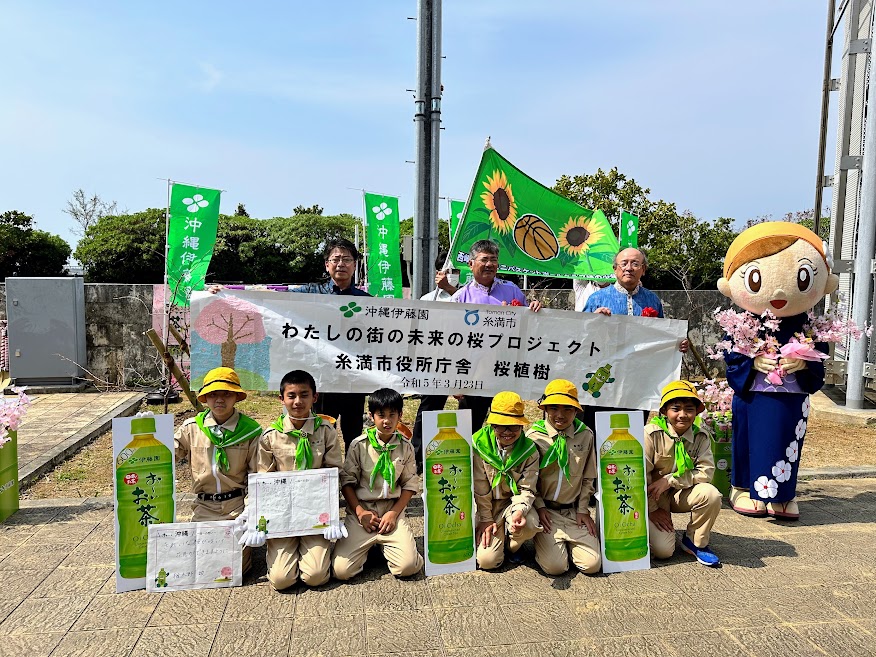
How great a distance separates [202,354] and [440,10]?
4.18 m

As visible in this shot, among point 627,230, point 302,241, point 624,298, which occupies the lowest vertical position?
point 624,298

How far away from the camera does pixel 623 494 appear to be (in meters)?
3.75

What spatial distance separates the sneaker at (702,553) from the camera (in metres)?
3.77

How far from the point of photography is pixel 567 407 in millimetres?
3752

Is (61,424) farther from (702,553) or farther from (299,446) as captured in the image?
(702,553)

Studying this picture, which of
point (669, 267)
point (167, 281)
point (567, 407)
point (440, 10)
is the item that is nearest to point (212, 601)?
point (567, 407)

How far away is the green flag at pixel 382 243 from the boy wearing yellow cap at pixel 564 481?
9.89m

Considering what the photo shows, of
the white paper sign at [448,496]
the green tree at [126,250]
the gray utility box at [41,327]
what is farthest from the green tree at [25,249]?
the white paper sign at [448,496]

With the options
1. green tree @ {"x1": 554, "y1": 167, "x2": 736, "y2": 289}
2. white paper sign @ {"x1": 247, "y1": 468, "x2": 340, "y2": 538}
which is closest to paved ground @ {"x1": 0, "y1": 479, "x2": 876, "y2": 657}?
white paper sign @ {"x1": 247, "y1": 468, "x2": 340, "y2": 538}

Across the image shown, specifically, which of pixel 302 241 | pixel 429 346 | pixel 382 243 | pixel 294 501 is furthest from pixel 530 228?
pixel 302 241

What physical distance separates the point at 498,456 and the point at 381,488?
27.4 inches

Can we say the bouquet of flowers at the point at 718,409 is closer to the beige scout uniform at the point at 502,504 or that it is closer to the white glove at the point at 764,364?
the white glove at the point at 764,364

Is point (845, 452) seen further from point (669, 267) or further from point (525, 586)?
point (669, 267)

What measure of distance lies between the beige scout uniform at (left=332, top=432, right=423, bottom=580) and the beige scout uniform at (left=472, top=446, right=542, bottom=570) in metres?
0.36
